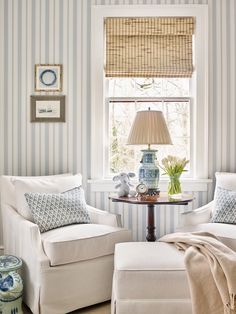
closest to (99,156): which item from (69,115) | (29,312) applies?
(69,115)

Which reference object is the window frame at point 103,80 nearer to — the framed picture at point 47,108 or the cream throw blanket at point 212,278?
the framed picture at point 47,108

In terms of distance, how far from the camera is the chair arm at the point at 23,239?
7.58 ft

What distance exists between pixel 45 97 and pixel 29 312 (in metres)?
1.87

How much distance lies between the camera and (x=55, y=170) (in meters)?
3.34

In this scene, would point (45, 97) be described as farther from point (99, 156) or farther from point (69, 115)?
point (99, 156)

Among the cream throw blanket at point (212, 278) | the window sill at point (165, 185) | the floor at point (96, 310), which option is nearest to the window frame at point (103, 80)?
the window sill at point (165, 185)

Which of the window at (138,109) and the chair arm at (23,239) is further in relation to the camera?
the window at (138,109)

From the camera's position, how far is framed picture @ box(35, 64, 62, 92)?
330cm

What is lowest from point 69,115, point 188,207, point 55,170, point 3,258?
point 3,258

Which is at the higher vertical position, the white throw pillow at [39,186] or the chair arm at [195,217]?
the white throw pillow at [39,186]

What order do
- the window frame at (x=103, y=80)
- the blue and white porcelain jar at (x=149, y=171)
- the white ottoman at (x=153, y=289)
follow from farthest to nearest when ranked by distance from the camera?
the window frame at (x=103, y=80) → the blue and white porcelain jar at (x=149, y=171) → the white ottoman at (x=153, y=289)

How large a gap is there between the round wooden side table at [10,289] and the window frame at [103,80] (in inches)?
48.4

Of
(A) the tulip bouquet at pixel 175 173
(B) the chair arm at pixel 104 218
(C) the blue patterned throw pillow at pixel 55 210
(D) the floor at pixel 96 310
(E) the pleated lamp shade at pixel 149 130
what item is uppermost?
(E) the pleated lamp shade at pixel 149 130

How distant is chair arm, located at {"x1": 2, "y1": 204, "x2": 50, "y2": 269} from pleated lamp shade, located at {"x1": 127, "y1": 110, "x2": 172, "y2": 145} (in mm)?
1029
